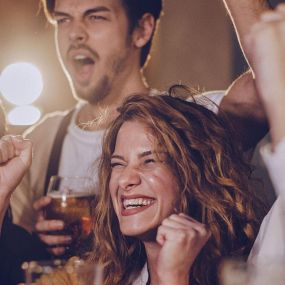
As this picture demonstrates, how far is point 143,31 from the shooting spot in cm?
295

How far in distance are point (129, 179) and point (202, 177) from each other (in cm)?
28

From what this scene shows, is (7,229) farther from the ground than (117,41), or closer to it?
closer to it

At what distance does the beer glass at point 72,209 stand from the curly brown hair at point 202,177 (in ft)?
0.69

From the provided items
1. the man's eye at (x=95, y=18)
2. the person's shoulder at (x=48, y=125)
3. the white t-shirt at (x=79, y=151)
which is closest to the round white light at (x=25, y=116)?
the person's shoulder at (x=48, y=125)

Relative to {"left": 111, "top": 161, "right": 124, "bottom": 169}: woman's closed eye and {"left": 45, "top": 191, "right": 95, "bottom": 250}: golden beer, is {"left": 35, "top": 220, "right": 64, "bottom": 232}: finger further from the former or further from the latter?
{"left": 111, "top": 161, "right": 124, "bottom": 169}: woman's closed eye

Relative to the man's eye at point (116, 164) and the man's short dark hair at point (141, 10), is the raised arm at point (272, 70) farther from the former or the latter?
the man's short dark hair at point (141, 10)

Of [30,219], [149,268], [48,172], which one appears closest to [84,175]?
[48,172]

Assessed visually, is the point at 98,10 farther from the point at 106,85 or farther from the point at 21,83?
the point at 21,83

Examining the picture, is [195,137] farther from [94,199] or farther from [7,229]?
[7,229]

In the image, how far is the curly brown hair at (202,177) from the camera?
2150 millimetres

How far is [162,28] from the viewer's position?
3.13 meters

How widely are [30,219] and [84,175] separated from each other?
16.9 inches

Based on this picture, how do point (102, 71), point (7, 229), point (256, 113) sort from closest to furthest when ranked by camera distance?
1. point (256, 113)
2. point (7, 229)
3. point (102, 71)

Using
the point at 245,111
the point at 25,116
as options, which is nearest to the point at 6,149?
the point at 245,111
